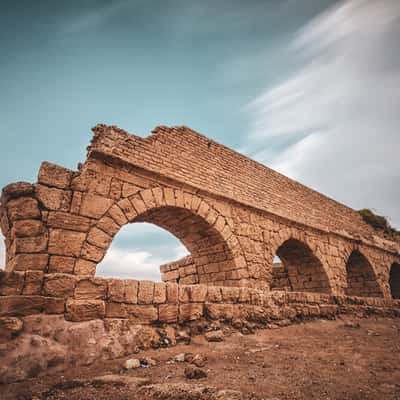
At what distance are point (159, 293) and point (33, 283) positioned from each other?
1406 millimetres

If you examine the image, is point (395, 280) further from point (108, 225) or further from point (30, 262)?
point (30, 262)

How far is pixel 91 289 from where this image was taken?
10.1ft

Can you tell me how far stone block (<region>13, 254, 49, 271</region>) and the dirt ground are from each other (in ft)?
4.67

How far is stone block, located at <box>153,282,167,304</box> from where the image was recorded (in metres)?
3.32

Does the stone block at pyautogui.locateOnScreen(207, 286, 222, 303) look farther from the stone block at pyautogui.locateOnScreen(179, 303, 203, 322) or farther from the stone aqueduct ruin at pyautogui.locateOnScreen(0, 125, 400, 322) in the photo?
the stone block at pyautogui.locateOnScreen(179, 303, 203, 322)

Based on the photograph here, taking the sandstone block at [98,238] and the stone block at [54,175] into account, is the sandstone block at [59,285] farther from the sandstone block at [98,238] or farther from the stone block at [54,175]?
the stone block at [54,175]

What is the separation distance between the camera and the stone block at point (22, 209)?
3451 mm

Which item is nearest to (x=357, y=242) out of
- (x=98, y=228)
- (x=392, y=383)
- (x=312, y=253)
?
(x=312, y=253)

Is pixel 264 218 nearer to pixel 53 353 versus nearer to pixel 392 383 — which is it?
pixel 392 383

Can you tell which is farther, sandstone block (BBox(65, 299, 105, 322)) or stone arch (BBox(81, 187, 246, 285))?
stone arch (BBox(81, 187, 246, 285))

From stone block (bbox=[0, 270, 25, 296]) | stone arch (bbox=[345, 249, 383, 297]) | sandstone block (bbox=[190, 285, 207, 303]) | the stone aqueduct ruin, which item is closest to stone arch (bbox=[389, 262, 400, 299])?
the stone aqueduct ruin

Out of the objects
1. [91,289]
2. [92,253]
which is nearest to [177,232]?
[92,253]

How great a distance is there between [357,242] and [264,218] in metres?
5.11

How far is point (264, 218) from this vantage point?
22.2ft
